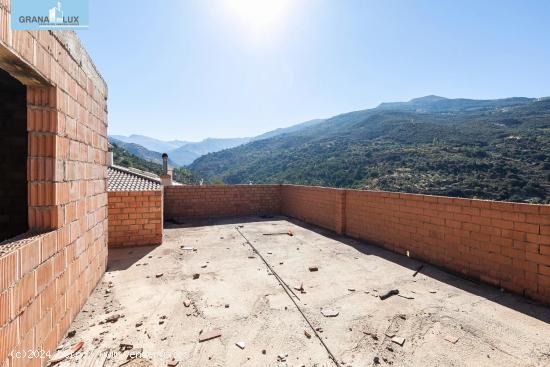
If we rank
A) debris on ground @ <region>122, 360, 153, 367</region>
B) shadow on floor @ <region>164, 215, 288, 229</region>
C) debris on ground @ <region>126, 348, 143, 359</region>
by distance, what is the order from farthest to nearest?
shadow on floor @ <region>164, 215, 288, 229</region> → debris on ground @ <region>126, 348, 143, 359</region> → debris on ground @ <region>122, 360, 153, 367</region>

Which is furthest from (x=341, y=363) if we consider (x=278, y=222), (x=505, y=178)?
(x=505, y=178)

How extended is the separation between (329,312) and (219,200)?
8.86 meters

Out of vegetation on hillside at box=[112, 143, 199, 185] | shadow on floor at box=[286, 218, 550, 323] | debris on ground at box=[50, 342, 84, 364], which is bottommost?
shadow on floor at box=[286, 218, 550, 323]

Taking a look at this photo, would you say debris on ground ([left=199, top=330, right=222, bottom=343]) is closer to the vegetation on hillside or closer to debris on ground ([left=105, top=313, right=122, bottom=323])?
debris on ground ([left=105, top=313, right=122, bottom=323])

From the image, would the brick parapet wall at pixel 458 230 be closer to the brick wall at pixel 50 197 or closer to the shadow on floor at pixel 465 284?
the shadow on floor at pixel 465 284

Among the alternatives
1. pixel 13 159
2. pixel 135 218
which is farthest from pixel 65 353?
pixel 135 218

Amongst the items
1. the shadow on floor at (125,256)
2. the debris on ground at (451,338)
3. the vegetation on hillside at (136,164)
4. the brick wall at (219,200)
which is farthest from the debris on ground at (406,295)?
the vegetation on hillside at (136,164)

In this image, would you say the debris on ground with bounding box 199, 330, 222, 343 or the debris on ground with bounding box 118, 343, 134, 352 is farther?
the debris on ground with bounding box 199, 330, 222, 343

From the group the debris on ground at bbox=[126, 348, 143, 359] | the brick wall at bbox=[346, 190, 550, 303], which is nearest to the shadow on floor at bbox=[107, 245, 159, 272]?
the debris on ground at bbox=[126, 348, 143, 359]

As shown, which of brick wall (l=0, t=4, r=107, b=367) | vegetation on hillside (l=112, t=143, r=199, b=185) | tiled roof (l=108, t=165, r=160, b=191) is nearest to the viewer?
brick wall (l=0, t=4, r=107, b=367)

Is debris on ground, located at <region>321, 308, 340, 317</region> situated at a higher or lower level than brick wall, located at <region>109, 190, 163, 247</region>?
lower

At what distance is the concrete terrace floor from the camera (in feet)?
8.44

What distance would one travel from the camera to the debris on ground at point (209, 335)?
2818 millimetres

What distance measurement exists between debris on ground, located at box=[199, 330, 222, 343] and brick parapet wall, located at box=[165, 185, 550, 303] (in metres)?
4.30
